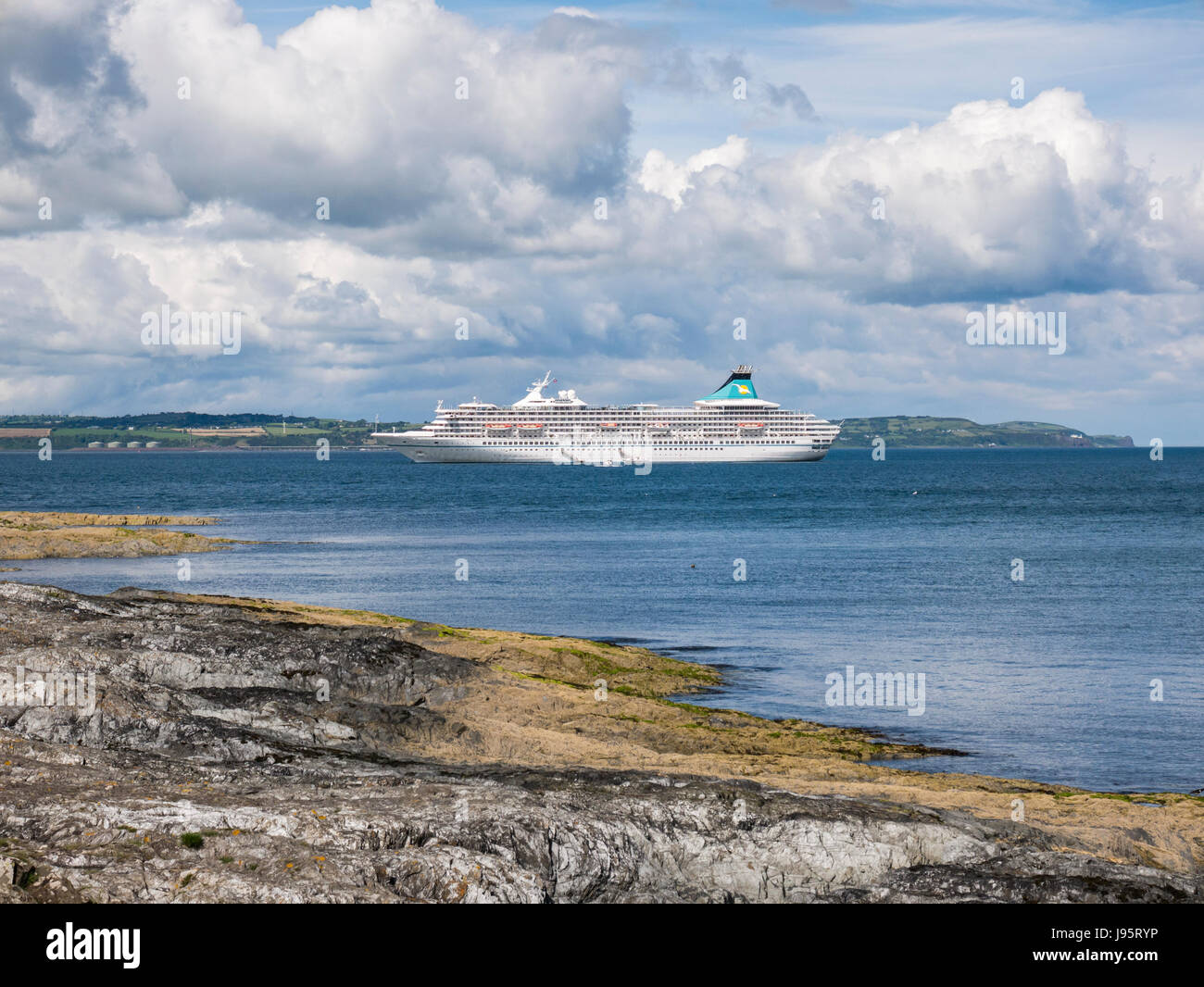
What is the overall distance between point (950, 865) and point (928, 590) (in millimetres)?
35878

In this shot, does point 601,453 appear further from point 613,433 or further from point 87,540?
point 87,540

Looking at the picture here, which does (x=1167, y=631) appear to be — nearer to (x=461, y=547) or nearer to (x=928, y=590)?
(x=928, y=590)

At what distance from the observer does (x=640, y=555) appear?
59.3 meters

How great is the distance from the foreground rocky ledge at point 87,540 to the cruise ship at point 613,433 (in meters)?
123

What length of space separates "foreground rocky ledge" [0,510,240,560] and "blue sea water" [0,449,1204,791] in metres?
2.68

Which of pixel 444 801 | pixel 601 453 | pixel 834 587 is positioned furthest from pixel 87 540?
pixel 601 453

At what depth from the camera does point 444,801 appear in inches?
470

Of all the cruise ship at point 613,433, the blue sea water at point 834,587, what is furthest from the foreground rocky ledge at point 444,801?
the cruise ship at point 613,433

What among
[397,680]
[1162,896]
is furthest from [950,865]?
[397,680]

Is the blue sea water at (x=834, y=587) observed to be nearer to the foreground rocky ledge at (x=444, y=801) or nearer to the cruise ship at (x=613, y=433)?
the foreground rocky ledge at (x=444, y=801)

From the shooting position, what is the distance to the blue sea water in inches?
987

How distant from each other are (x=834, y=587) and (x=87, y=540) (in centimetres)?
3649

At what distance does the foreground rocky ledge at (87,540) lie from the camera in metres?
56.5
